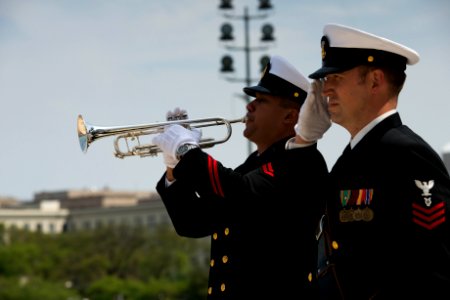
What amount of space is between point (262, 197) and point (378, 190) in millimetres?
1014

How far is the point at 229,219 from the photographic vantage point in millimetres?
6957

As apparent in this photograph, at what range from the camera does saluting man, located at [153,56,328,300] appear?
653 centimetres

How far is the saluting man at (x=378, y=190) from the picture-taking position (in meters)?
5.45

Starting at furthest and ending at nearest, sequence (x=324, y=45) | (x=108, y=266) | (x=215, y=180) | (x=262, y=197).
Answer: (x=108, y=266) → (x=262, y=197) → (x=215, y=180) → (x=324, y=45)

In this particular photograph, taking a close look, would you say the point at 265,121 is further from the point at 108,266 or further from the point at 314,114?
the point at 108,266

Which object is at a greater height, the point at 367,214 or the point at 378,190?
the point at 378,190

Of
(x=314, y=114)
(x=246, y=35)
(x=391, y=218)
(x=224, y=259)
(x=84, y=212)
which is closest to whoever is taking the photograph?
(x=391, y=218)

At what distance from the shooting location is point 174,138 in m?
6.70

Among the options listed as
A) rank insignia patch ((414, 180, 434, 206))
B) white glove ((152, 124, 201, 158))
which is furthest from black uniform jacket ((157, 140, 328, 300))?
rank insignia patch ((414, 180, 434, 206))

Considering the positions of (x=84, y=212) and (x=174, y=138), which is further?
(x=84, y=212)

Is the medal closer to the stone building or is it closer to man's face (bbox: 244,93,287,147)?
man's face (bbox: 244,93,287,147)

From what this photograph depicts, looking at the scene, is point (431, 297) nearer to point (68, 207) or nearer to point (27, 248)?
point (27, 248)

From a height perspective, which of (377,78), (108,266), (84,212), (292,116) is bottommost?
(108,266)

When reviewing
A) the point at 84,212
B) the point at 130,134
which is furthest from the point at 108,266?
the point at 130,134
